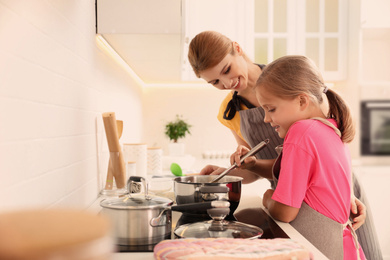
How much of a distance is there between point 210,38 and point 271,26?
6.34 feet

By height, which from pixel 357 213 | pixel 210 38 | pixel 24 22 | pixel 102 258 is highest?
pixel 210 38

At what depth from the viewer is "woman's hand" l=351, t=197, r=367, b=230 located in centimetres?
120

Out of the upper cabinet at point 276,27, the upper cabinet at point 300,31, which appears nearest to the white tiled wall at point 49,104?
the upper cabinet at point 276,27

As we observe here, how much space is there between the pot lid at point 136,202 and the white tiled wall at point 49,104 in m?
0.15

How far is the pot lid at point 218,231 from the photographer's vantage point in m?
0.75

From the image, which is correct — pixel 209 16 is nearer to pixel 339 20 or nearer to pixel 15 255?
pixel 339 20

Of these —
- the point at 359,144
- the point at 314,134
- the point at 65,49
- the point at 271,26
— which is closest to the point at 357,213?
the point at 314,134

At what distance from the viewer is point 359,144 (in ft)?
10.1

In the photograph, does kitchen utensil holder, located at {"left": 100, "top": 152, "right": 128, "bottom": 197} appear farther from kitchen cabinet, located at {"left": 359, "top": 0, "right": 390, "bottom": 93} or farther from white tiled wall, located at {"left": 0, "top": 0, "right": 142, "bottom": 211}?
kitchen cabinet, located at {"left": 359, "top": 0, "right": 390, "bottom": 93}

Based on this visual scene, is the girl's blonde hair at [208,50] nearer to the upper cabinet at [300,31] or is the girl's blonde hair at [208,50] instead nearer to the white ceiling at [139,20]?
the white ceiling at [139,20]

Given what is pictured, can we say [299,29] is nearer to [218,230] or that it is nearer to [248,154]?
[248,154]

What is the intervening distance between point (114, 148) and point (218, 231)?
28.3 inches

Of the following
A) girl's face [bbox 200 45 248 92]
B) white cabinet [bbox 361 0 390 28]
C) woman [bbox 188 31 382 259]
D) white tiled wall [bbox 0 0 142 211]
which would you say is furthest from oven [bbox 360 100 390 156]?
white tiled wall [bbox 0 0 142 211]

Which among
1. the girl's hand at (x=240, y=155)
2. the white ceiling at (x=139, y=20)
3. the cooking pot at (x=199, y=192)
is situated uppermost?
the white ceiling at (x=139, y=20)
